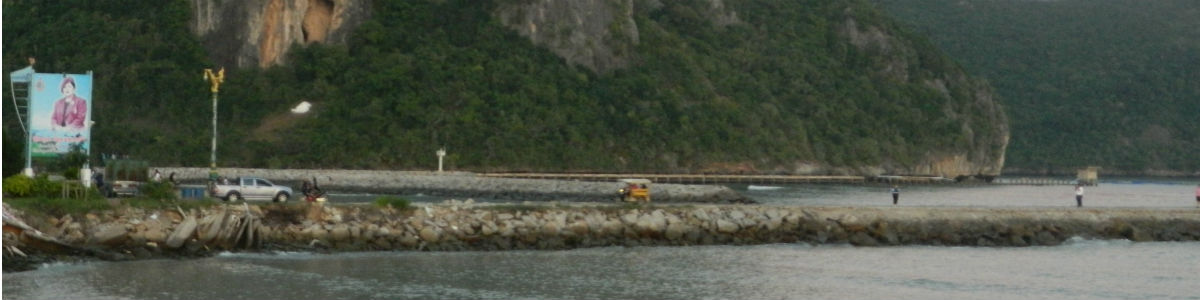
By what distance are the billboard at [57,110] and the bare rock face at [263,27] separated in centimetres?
5755

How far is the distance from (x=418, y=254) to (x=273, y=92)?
6205 cm

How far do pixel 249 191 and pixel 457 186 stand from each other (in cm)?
2638

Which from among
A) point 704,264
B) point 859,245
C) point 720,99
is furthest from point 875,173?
point 704,264

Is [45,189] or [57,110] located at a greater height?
[57,110]

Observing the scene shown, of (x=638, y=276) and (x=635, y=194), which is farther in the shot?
(x=635, y=194)

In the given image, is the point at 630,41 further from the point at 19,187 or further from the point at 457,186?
the point at 19,187

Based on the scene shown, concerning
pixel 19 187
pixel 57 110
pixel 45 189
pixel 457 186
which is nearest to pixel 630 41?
pixel 457 186

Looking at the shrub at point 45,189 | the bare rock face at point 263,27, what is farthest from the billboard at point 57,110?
the bare rock face at point 263,27

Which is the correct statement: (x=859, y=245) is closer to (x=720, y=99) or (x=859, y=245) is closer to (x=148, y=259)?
(x=148, y=259)

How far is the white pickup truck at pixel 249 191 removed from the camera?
54.1 m

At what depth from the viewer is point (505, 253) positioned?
45250mm

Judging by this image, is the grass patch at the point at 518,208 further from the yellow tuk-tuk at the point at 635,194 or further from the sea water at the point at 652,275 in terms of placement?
the yellow tuk-tuk at the point at 635,194

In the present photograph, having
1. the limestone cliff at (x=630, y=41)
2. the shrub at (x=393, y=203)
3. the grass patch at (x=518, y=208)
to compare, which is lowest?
the grass patch at (x=518, y=208)

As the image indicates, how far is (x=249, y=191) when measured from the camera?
55.2 m
